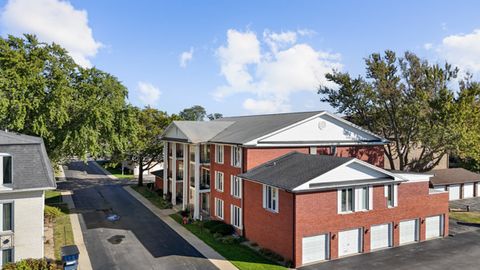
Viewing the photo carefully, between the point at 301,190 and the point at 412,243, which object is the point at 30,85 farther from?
the point at 412,243

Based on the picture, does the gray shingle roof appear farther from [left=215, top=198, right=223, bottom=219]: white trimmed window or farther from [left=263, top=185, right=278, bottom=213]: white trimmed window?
[left=215, top=198, right=223, bottom=219]: white trimmed window

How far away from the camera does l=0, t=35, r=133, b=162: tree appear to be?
3144 centimetres

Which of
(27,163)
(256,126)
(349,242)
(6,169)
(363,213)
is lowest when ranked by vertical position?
(349,242)

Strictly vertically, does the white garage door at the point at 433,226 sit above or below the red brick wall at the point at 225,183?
below

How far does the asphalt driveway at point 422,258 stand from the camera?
2258cm

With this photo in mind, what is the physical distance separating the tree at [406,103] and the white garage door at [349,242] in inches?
626

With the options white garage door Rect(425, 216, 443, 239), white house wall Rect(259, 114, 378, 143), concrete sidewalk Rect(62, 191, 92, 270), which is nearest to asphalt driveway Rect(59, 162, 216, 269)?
concrete sidewalk Rect(62, 191, 92, 270)

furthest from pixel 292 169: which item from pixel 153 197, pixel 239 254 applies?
pixel 153 197

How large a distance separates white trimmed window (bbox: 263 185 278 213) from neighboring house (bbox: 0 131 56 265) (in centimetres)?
1449

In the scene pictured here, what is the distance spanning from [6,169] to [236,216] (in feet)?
59.4

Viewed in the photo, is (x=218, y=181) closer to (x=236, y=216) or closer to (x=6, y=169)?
(x=236, y=216)

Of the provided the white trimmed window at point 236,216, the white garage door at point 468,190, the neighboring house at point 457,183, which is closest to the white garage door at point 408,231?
the white trimmed window at point 236,216

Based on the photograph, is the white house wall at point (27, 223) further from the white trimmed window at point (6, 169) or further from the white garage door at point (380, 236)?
the white garage door at point (380, 236)

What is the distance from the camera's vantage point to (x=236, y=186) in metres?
30.9
